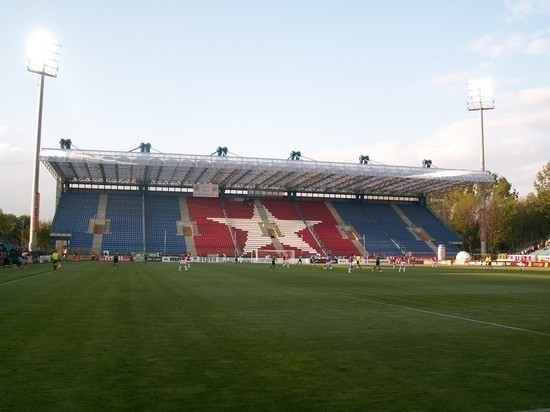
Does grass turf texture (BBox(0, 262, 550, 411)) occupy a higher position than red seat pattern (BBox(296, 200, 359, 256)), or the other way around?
red seat pattern (BBox(296, 200, 359, 256))

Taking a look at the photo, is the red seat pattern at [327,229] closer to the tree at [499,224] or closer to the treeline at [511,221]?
the treeline at [511,221]

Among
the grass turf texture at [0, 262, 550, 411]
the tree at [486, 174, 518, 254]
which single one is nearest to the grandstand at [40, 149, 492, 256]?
the tree at [486, 174, 518, 254]

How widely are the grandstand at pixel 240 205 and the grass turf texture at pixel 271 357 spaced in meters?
53.4

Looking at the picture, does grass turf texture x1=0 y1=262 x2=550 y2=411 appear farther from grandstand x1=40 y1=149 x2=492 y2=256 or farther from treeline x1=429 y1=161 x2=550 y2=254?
treeline x1=429 y1=161 x2=550 y2=254

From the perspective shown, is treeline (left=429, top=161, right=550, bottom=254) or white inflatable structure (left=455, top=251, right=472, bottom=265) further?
treeline (left=429, top=161, right=550, bottom=254)

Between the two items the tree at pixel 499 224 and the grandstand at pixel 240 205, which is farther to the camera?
the tree at pixel 499 224

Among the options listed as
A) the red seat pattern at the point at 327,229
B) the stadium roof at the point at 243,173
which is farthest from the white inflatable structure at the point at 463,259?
the red seat pattern at the point at 327,229

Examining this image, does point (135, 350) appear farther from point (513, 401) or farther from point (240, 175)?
point (240, 175)

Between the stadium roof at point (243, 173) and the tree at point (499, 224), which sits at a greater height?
the stadium roof at point (243, 173)

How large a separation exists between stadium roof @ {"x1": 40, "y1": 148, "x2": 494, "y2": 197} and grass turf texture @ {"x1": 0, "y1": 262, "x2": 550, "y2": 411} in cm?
5007

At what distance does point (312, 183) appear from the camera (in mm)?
82062

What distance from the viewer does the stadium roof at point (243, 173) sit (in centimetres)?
6419

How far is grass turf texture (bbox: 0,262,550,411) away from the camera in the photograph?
609 centimetres

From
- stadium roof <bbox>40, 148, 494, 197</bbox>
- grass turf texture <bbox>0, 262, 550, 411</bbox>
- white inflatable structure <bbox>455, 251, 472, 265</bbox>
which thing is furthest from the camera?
white inflatable structure <bbox>455, 251, 472, 265</bbox>
